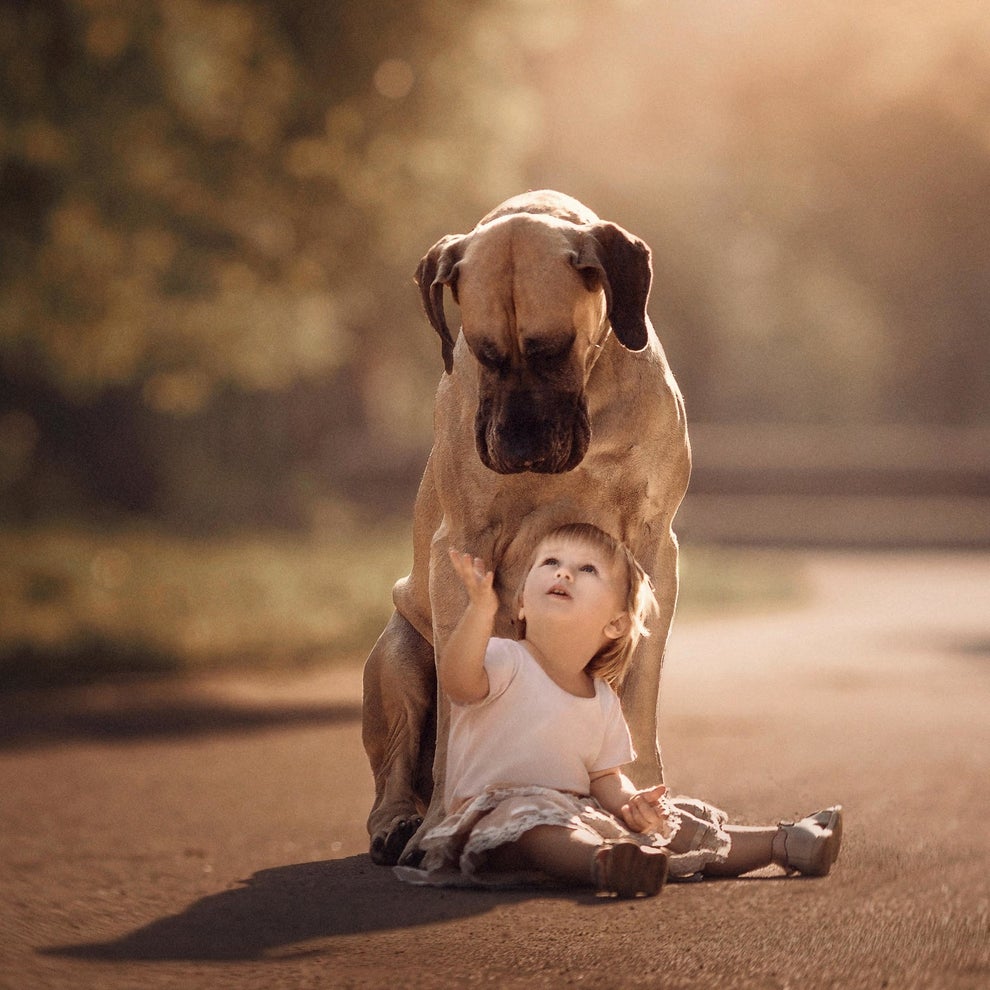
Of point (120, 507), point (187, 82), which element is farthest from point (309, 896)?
point (120, 507)

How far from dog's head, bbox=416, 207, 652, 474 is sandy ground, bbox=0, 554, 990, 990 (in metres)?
1.19

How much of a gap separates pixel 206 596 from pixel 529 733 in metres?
11.1

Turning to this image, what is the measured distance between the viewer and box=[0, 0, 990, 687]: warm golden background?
11.6m

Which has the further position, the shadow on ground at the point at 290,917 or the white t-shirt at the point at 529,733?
the white t-shirt at the point at 529,733

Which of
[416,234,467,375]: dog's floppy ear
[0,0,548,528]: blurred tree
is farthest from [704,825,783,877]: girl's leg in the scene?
[0,0,548,528]: blurred tree

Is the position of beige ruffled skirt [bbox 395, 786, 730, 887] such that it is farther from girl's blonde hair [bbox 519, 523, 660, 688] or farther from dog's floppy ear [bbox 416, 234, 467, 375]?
dog's floppy ear [bbox 416, 234, 467, 375]

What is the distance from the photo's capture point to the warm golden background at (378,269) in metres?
11.6

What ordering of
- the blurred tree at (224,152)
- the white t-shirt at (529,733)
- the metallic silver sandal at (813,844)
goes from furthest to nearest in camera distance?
the blurred tree at (224,152), the metallic silver sandal at (813,844), the white t-shirt at (529,733)

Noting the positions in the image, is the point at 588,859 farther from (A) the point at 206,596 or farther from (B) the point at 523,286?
(A) the point at 206,596

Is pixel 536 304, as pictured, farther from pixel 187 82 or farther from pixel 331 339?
pixel 331 339

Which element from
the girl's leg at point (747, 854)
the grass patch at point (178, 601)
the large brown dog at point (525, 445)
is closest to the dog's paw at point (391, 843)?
the large brown dog at point (525, 445)

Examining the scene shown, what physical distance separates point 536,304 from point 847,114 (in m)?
24.8

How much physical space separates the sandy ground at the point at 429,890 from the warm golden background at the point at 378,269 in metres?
2.69

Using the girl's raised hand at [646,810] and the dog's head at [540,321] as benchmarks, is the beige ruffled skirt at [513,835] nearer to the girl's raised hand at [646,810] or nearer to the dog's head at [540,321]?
the girl's raised hand at [646,810]
